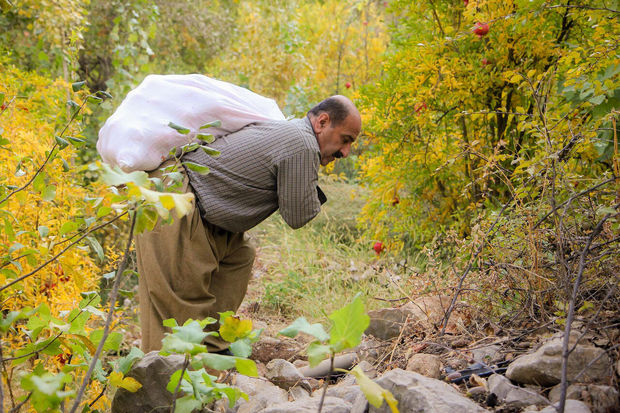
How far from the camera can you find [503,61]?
3312mm

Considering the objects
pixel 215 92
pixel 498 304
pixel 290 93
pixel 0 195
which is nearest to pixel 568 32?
pixel 498 304

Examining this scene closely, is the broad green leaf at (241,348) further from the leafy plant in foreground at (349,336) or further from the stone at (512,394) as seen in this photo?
the stone at (512,394)

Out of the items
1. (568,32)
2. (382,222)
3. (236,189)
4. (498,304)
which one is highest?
(568,32)

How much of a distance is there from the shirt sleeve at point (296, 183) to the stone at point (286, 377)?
2.26 ft

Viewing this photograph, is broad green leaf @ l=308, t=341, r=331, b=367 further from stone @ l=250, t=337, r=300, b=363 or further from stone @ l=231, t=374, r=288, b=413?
stone @ l=250, t=337, r=300, b=363

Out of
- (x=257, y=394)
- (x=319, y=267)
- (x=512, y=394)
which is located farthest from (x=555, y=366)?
(x=319, y=267)

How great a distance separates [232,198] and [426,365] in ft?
3.85

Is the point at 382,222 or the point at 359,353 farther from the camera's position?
the point at 382,222

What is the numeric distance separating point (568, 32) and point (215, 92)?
2.10m

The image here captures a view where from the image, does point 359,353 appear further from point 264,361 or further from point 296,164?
point 296,164

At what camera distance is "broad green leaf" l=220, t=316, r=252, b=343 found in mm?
1354

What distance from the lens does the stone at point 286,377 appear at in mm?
2539

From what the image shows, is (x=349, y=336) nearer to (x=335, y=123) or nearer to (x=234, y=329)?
(x=234, y=329)

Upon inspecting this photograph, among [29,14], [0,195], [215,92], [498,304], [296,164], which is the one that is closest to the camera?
[0,195]
